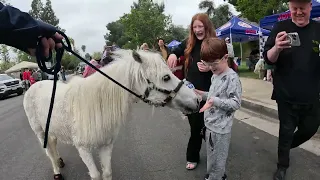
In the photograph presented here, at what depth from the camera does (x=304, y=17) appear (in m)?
3.14

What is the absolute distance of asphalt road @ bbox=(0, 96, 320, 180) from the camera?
3.80 metres

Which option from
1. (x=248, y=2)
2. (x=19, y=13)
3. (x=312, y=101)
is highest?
(x=248, y=2)

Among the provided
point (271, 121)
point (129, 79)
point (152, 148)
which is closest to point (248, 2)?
point (271, 121)

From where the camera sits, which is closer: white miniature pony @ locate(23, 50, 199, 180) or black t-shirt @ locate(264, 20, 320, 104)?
white miniature pony @ locate(23, 50, 199, 180)

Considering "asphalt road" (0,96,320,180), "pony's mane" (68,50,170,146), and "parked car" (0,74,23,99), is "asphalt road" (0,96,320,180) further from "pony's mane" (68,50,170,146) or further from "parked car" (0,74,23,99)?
"parked car" (0,74,23,99)

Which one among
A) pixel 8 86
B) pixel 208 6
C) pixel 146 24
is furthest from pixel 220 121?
pixel 208 6

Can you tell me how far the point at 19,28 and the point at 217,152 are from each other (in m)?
2.08

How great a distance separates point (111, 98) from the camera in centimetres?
295

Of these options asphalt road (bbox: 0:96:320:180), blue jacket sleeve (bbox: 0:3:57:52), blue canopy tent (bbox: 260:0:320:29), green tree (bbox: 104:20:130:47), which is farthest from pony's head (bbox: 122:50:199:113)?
green tree (bbox: 104:20:130:47)

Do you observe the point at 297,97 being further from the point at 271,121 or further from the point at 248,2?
the point at 248,2

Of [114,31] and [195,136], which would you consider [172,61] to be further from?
[114,31]

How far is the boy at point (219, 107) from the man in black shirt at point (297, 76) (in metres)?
0.61

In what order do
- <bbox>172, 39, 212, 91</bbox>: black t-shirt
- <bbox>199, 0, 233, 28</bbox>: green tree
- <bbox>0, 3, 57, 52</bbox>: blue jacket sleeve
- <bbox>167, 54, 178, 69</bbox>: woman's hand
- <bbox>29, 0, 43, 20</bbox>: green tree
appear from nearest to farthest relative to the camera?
<bbox>0, 3, 57, 52</bbox>: blue jacket sleeve
<bbox>172, 39, 212, 91</bbox>: black t-shirt
<bbox>167, 54, 178, 69</bbox>: woman's hand
<bbox>199, 0, 233, 28</bbox>: green tree
<bbox>29, 0, 43, 20</bbox>: green tree

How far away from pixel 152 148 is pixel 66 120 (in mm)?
2159
